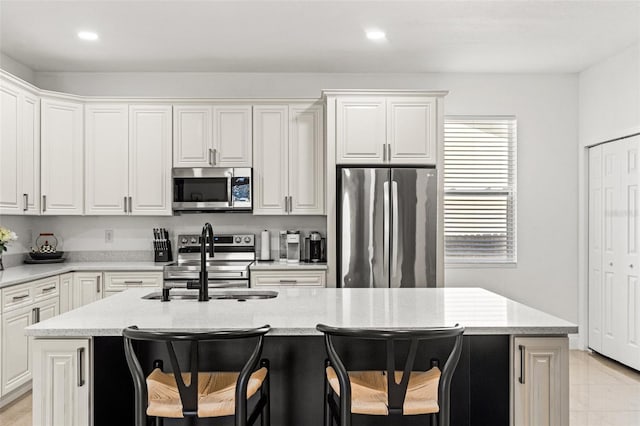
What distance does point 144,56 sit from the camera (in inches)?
198

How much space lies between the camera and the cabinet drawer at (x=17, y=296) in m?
3.84

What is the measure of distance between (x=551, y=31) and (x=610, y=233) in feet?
6.52

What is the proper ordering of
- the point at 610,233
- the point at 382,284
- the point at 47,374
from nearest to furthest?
the point at 47,374 → the point at 382,284 → the point at 610,233

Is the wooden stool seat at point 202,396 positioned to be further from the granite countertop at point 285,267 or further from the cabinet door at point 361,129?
the cabinet door at point 361,129

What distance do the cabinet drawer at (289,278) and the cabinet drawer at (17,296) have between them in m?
1.75

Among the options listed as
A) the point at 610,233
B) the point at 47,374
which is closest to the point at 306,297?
the point at 47,374

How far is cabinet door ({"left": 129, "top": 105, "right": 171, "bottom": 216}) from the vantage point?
5.23 metres

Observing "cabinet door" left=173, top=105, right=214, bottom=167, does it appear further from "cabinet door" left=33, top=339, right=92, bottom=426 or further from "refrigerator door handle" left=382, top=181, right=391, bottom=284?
"cabinet door" left=33, top=339, right=92, bottom=426

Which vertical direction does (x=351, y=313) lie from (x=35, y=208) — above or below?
below

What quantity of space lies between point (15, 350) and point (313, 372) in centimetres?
255

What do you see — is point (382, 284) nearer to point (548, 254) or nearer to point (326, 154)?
point (326, 154)

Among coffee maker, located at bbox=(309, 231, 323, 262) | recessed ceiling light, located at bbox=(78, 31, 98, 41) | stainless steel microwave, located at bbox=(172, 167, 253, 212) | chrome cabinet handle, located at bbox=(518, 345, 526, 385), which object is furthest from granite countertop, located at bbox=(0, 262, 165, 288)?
chrome cabinet handle, located at bbox=(518, 345, 526, 385)

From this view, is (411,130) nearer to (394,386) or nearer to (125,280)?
(125,280)

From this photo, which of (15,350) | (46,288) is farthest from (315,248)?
(15,350)
